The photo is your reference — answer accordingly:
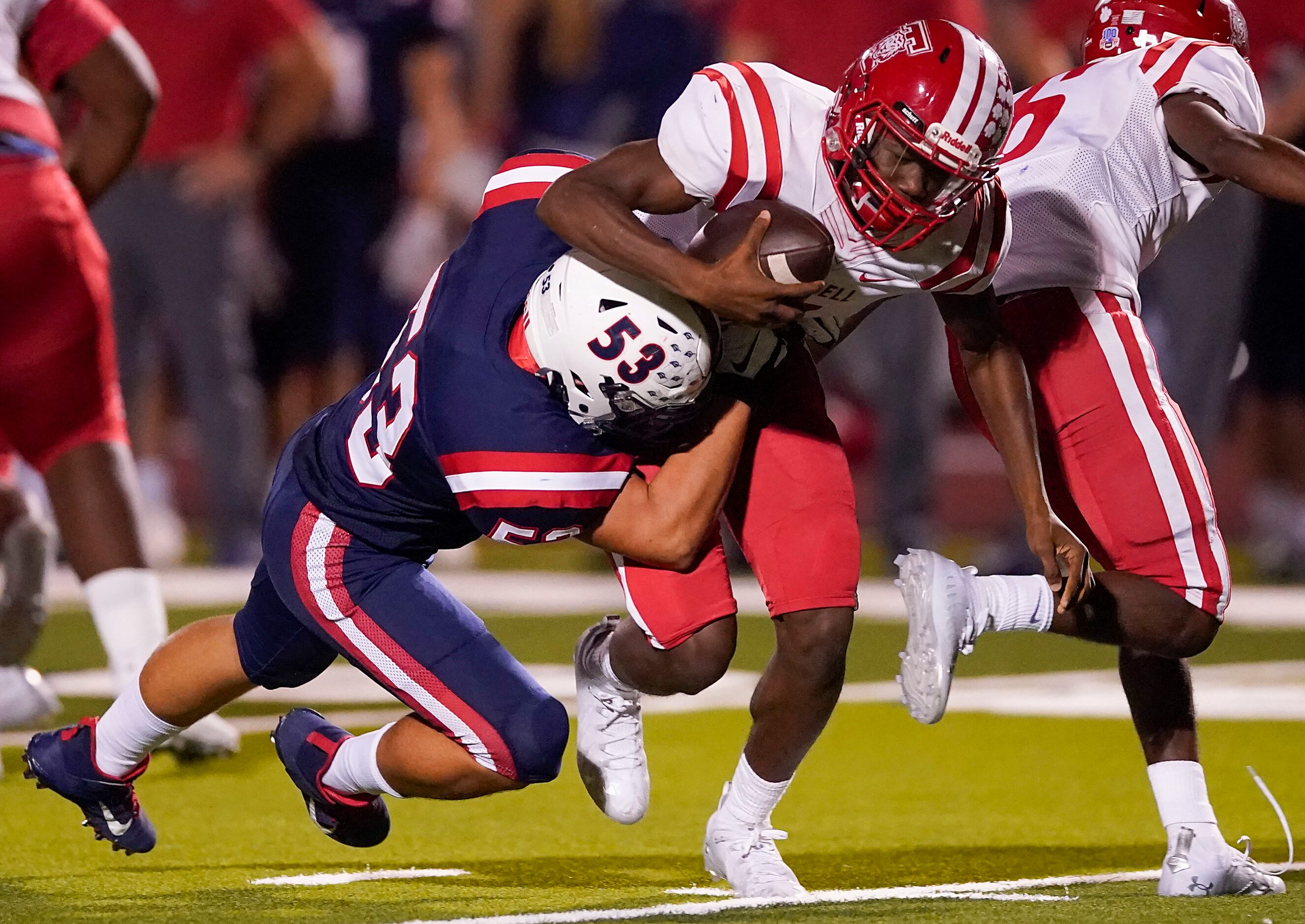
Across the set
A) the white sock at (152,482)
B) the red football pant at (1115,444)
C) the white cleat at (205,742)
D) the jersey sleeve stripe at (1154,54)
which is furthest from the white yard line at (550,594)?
the jersey sleeve stripe at (1154,54)

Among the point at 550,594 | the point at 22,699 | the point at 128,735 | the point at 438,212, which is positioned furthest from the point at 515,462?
the point at 438,212

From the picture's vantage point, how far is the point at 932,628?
3113 millimetres

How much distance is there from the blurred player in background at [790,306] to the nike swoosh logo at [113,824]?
77cm

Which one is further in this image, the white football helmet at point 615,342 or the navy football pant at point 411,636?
the navy football pant at point 411,636

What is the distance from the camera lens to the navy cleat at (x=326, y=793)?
328cm

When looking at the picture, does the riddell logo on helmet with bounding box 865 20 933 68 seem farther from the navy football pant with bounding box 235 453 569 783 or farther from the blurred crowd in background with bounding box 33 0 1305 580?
the blurred crowd in background with bounding box 33 0 1305 580

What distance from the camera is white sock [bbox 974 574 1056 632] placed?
3197 millimetres

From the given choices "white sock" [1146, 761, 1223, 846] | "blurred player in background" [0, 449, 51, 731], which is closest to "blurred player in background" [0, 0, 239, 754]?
"blurred player in background" [0, 449, 51, 731]

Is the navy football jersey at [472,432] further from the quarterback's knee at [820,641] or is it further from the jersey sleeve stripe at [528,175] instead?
the quarterback's knee at [820,641]

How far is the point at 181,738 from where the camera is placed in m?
4.25

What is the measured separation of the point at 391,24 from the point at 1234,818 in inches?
219

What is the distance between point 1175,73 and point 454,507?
56.1 inches

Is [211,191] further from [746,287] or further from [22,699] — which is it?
[746,287]

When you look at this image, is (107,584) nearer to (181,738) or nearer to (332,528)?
(181,738)
